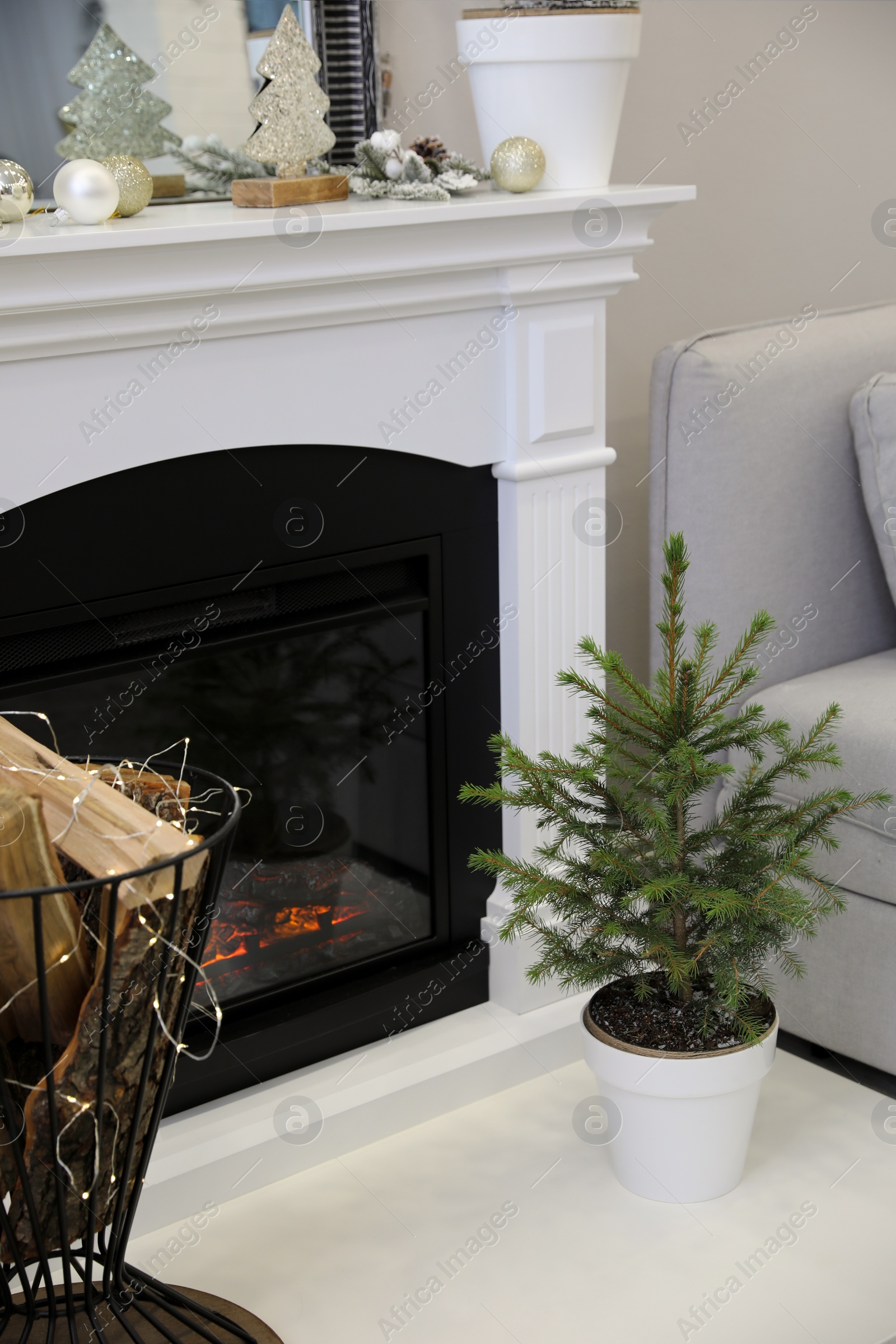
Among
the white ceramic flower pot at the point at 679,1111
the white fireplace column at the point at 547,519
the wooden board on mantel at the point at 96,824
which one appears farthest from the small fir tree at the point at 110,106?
the white ceramic flower pot at the point at 679,1111

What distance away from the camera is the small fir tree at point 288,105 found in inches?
55.8

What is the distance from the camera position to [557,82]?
1585mm

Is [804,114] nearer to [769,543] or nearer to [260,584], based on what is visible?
[769,543]

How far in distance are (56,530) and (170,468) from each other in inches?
5.7

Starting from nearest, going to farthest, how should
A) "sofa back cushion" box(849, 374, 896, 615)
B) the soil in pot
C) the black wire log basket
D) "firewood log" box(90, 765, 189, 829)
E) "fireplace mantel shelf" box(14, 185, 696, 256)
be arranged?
the black wire log basket
"firewood log" box(90, 765, 189, 829)
"fireplace mantel shelf" box(14, 185, 696, 256)
the soil in pot
"sofa back cushion" box(849, 374, 896, 615)

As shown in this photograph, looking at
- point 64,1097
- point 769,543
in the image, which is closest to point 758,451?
point 769,543

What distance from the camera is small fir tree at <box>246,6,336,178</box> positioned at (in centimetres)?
142

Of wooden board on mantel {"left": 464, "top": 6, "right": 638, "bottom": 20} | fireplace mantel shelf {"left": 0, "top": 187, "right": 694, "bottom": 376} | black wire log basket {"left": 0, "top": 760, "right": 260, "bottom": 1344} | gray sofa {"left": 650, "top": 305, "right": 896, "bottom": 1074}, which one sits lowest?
black wire log basket {"left": 0, "top": 760, "right": 260, "bottom": 1344}

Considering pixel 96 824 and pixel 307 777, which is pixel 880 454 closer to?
pixel 307 777

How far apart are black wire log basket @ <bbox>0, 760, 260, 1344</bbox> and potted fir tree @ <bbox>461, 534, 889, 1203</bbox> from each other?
0.47 m

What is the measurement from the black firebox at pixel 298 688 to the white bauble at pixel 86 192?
0.26 m

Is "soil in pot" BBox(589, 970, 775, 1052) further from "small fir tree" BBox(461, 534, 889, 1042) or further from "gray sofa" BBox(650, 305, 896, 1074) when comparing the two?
"gray sofa" BBox(650, 305, 896, 1074)

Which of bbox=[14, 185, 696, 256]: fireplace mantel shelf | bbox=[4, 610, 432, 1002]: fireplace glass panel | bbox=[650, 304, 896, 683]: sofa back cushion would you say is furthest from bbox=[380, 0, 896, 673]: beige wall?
bbox=[4, 610, 432, 1002]: fireplace glass panel

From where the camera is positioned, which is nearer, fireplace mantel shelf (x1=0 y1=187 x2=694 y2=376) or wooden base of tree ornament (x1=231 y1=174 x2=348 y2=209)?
fireplace mantel shelf (x1=0 y1=187 x2=694 y2=376)
